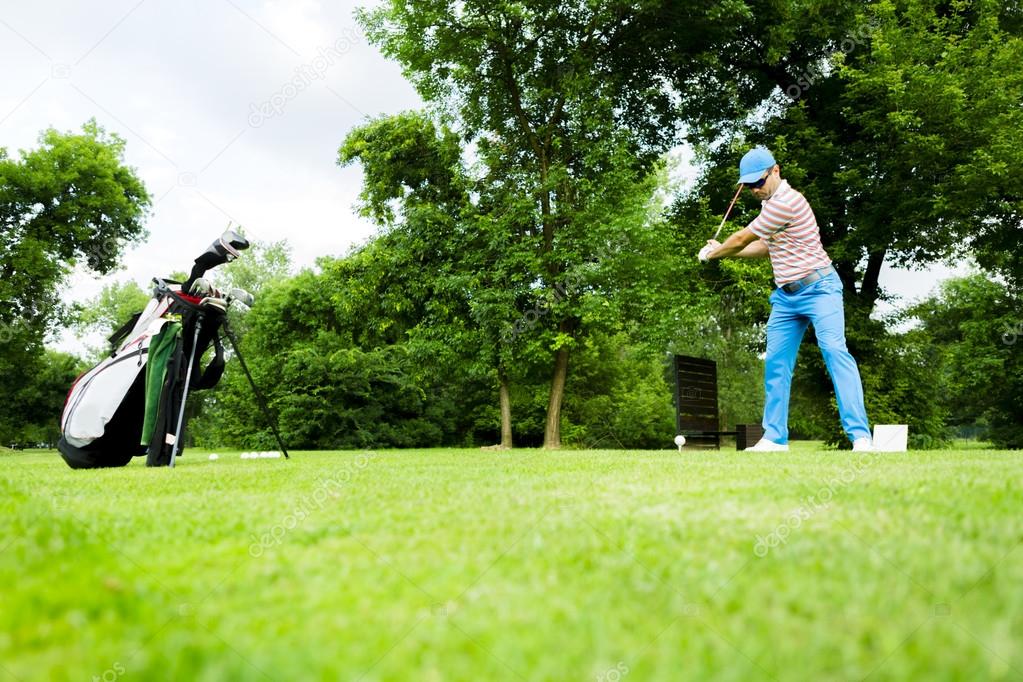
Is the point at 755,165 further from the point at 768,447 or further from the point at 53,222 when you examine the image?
the point at 53,222

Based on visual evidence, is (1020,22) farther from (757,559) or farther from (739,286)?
(757,559)

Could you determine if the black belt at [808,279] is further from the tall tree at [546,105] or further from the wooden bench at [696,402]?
the tall tree at [546,105]

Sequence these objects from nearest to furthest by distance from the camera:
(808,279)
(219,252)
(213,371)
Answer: (808,279) → (219,252) → (213,371)

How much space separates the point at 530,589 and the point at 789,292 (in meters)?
6.62

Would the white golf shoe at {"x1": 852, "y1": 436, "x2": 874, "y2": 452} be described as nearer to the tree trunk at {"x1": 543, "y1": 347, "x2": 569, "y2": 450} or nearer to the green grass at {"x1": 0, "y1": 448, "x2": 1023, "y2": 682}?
the green grass at {"x1": 0, "y1": 448, "x2": 1023, "y2": 682}

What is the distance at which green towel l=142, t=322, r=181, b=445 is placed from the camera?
7828 millimetres

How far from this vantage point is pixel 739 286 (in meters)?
17.0

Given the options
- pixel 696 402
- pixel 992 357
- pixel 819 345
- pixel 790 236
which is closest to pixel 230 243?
pixel 790 236

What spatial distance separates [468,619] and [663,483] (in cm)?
277

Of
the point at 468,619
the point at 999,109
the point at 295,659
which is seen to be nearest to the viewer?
the point at 295,659

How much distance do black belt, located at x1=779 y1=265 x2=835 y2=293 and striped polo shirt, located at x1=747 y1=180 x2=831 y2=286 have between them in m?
0.04

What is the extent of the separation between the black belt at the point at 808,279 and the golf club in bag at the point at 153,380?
242 inches

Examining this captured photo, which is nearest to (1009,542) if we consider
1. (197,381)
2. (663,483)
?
(663,483)

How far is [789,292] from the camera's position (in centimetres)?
767
